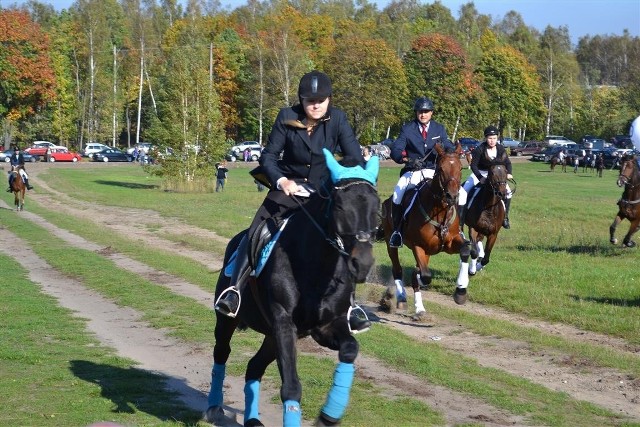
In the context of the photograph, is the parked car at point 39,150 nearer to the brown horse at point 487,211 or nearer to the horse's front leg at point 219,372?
the brown horse at point 487,211

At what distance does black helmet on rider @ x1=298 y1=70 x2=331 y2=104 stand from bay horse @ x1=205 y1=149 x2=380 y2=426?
2.84 feet

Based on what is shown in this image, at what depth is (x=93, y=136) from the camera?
115875 millimetres

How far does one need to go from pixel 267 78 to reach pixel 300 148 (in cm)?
9631

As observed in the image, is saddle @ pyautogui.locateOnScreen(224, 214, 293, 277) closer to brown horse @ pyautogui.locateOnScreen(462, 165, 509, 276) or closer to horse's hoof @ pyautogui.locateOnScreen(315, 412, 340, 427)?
horse's hoof @ pyautogui.locateOnScreen(315, 412, 340, 427)

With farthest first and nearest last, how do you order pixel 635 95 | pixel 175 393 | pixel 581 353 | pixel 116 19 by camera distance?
pixel 116 19
pixel 635 95
pixel 581 353
pixel 175 393

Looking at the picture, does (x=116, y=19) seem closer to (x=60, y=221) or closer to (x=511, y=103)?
(x=511, y=103)

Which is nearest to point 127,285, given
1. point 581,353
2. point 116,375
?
point 116,375

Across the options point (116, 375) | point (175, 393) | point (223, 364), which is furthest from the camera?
point (116, 375)

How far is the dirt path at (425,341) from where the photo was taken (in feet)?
32.6

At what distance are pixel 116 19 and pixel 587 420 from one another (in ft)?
455

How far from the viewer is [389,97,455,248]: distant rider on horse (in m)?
16.3

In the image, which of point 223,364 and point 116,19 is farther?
point 116,19

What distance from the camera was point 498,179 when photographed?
765 inches

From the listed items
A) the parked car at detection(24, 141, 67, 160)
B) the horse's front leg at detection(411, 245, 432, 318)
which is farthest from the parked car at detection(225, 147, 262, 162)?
the horse's front leg at detection(411, 245, 432, 318)
